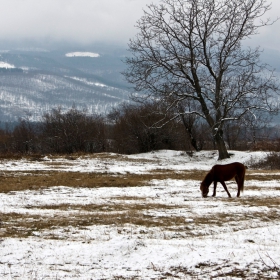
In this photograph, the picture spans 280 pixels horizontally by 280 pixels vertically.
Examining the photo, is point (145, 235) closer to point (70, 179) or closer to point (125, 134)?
point (70, 179)

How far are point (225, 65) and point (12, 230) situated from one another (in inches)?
1011

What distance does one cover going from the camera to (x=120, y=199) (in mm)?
13508

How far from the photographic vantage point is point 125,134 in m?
45.5

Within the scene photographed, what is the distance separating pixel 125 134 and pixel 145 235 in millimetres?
37675

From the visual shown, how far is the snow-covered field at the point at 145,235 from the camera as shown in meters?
5.47

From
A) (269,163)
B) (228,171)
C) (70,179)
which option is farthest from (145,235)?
(269,163)

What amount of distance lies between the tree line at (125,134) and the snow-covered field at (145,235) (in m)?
16.3

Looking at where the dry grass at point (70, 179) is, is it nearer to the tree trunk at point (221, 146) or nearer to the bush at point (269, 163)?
the bush at point (269, 163)

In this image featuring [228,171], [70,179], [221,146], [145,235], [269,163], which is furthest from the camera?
[221,146]

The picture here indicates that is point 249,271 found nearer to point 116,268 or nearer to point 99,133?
point 116,268

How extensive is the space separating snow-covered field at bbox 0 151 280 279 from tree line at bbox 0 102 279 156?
16305 millimetres

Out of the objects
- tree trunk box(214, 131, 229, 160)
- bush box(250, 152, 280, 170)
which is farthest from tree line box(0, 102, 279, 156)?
bush box(250, 152, 280, 170)

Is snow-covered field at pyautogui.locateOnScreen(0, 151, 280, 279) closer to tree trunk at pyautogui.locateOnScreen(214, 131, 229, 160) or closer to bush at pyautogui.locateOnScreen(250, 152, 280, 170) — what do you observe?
bush at pyautogui.locateOnScreen(250, 152, 280, 170)

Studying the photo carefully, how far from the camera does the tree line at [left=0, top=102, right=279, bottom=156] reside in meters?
40.9
